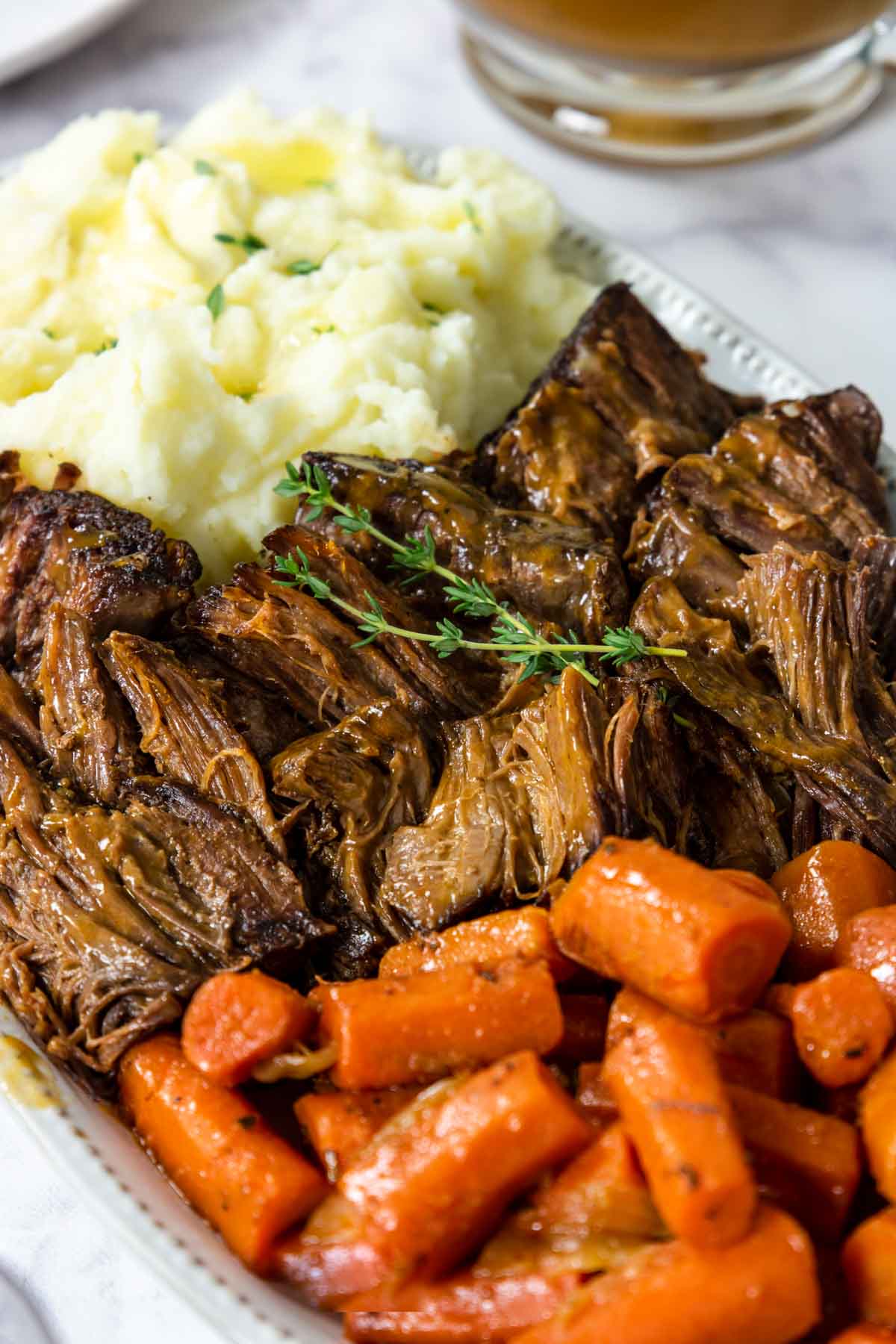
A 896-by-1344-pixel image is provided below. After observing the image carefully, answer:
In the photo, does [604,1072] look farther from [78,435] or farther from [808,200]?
[808,200]

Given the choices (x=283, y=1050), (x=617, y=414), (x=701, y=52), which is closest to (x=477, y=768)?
(x=283, y=1050)

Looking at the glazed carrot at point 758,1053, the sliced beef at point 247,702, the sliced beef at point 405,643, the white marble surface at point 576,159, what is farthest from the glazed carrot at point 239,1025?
the white marble surface at point 576,159

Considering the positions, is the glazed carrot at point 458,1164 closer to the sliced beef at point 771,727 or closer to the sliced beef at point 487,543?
the sliced beef at point 771,727

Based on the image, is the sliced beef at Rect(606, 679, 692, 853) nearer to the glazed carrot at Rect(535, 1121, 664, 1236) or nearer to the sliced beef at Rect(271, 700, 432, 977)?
the sliced beef at Rect(271, 700, 432, 977)

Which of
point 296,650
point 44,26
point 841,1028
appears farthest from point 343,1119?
point 44,26

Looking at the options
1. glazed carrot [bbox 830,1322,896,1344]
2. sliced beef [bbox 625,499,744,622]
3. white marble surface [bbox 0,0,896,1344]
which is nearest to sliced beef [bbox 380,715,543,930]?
sliced beef [bbox 625,499,744,622]

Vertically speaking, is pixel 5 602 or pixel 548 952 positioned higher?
pixel 5 602

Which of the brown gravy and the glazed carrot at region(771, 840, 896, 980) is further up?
the brown gravy
